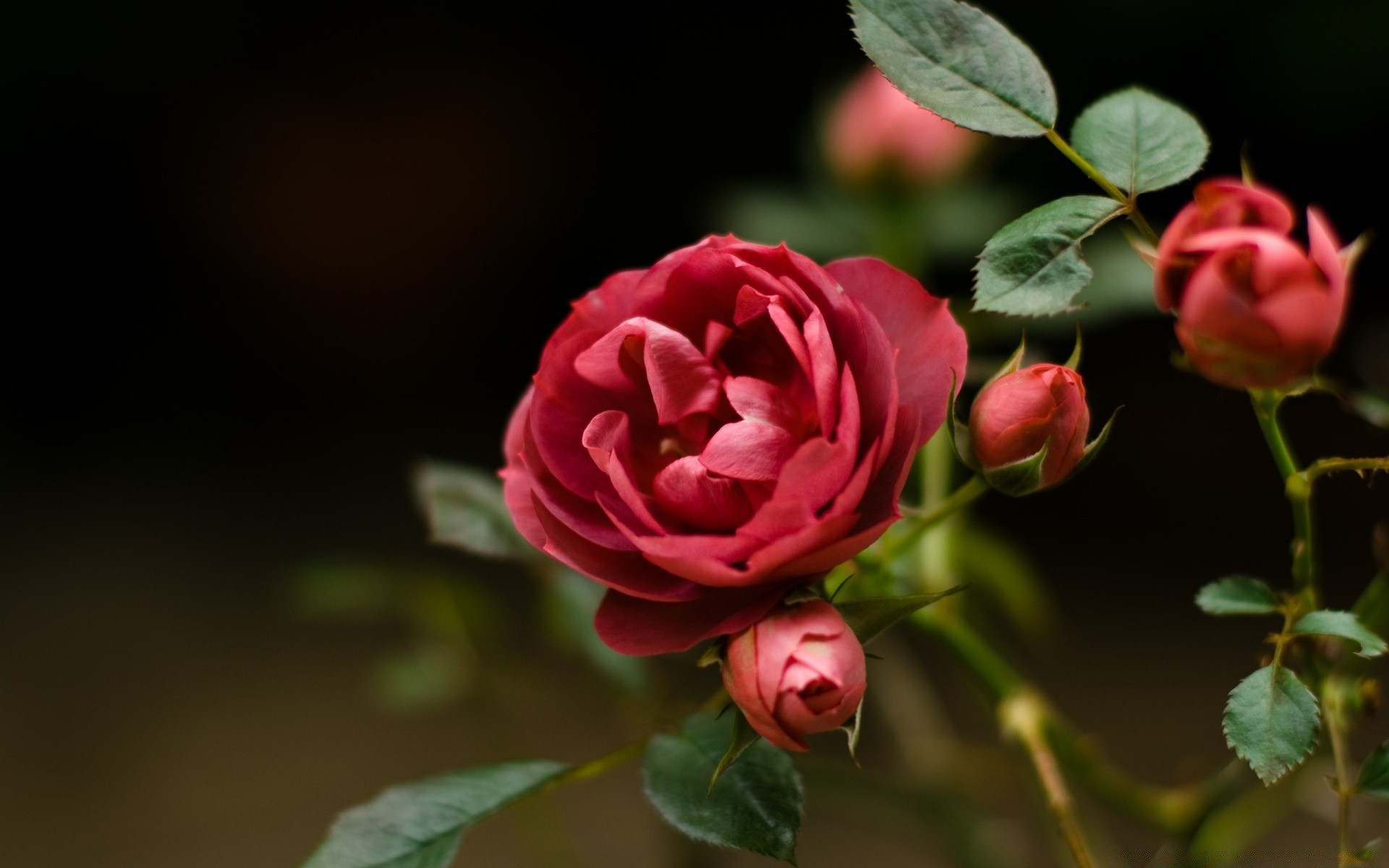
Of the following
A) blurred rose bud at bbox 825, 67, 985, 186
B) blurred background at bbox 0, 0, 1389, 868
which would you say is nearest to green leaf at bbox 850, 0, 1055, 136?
blurred rose bud at bbox 825, 67, 985, 186

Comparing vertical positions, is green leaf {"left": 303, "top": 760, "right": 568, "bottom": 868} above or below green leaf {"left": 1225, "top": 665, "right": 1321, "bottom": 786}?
above

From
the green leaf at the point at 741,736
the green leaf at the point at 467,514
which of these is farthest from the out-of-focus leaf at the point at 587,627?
the green leaf at the point at 741,736

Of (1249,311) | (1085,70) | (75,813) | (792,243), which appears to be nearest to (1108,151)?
(1249,311)

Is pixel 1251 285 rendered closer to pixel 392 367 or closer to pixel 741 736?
pixel 741 736

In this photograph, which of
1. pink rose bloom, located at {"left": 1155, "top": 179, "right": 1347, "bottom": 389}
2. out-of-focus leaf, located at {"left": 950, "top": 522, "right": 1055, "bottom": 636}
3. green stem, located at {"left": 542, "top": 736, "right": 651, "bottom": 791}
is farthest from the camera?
out-of-focus leaf, located at {"left": 950, "top": 522, "right": 1055, "bottom": 636}

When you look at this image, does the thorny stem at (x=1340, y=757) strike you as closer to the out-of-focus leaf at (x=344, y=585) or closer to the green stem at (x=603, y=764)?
the green stem at (x=603, y=764)

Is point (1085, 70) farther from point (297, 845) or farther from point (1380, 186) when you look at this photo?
point (297, 845)

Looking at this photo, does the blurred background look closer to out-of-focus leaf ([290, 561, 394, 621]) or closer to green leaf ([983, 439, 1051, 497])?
out-of-focus leaf ([290, 561, 394, 621])
